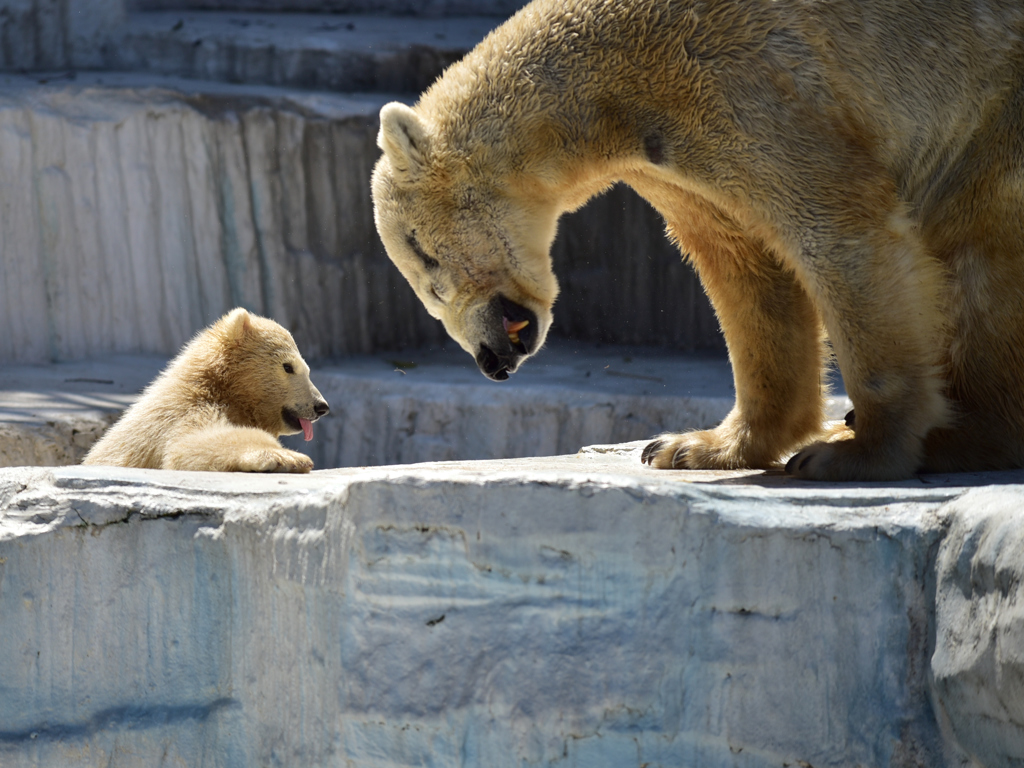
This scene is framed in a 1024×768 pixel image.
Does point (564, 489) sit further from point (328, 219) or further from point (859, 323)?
point (328, 219)

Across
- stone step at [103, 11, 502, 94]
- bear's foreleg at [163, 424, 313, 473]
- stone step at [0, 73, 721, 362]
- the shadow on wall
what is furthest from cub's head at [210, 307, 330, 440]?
the shadow on wall

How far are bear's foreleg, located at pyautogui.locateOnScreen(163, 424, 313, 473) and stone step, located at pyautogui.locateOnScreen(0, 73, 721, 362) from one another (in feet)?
15.7

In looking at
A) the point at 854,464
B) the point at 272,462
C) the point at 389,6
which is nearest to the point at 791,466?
the point at 854,464

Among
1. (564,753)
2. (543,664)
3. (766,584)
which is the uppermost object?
(766,584)

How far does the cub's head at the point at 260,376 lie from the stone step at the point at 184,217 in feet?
14.1

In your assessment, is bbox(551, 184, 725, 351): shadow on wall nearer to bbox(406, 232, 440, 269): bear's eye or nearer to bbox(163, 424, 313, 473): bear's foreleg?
bbox(406, 232, 440, 269): bear's eye

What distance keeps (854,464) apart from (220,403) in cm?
203

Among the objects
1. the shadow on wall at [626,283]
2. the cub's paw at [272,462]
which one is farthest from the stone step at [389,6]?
the cub's paw at [272,462]

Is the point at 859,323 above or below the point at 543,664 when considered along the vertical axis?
above

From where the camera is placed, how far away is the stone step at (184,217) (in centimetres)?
752

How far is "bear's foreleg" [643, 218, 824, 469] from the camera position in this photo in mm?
3576

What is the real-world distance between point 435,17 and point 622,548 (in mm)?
8031

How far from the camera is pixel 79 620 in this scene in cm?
279

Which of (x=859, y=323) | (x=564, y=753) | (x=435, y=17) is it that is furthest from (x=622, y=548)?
(x=435, y=17)
